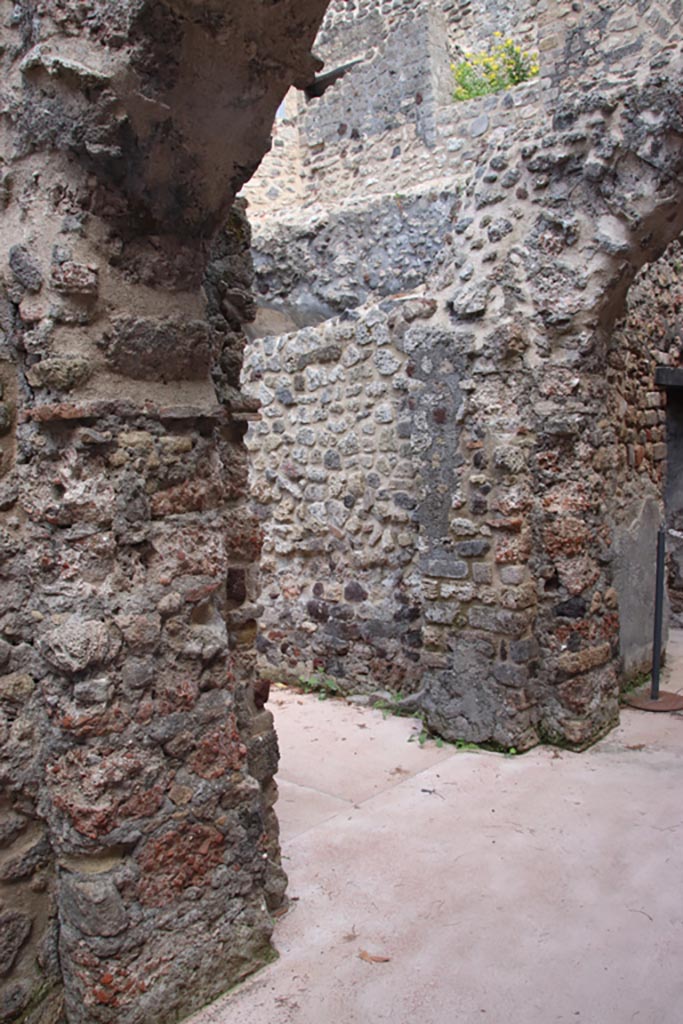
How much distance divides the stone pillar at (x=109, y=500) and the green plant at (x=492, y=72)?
940 centimetres

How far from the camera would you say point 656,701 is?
16.8ft

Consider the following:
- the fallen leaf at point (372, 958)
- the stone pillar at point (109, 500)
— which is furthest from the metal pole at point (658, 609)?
the stone pillar at point (109, 500)

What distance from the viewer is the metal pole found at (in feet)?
16.8

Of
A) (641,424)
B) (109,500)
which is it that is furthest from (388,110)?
(109,500)

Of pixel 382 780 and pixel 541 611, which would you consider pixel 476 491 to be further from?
pixel 382 780

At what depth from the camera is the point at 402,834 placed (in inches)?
138

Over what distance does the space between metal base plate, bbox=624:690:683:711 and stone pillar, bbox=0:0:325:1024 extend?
3.43m

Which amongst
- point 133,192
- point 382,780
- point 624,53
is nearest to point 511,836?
point 382,780

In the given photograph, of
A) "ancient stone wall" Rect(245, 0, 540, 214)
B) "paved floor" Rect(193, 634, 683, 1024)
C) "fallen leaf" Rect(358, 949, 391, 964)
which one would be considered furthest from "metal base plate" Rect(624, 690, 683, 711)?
"ancient stone wall" Rect(245, 0, 540, 214)

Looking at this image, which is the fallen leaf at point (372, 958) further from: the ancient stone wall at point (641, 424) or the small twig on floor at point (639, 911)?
the ancient stone wall at point (641, 424)

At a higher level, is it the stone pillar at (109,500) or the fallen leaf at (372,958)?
the stone pillar at (109,500)

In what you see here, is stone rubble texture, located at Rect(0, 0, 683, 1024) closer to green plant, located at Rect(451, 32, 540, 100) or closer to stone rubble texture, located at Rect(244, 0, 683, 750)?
stone rubble texture, located at Rect(244, 0, 683, 750)

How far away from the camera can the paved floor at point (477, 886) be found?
Result: 2.43m

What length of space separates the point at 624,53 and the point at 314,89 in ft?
12.9
